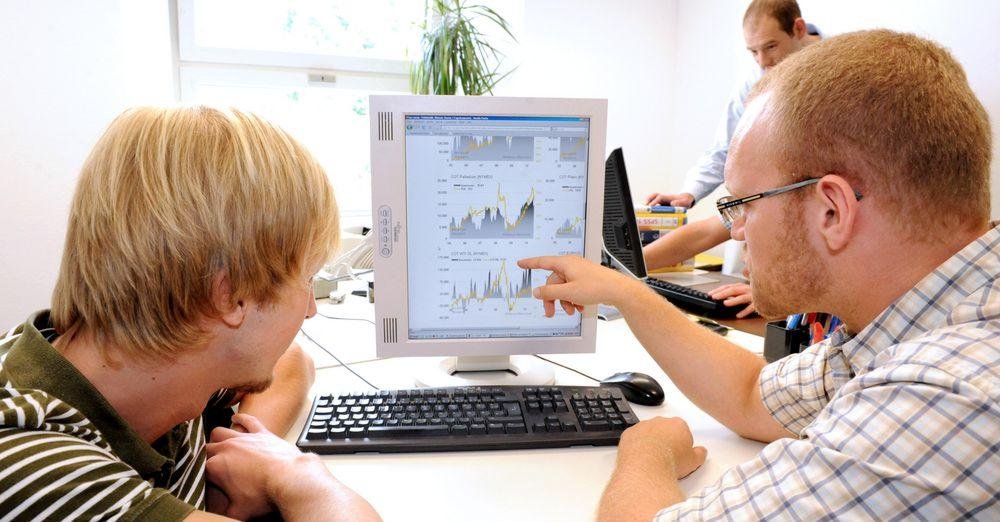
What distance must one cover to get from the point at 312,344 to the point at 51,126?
1401 millimetres

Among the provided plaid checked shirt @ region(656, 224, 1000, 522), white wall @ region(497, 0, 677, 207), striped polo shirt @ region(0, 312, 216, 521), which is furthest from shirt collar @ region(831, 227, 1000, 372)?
white wall @ region(497, 0, 677, 207)

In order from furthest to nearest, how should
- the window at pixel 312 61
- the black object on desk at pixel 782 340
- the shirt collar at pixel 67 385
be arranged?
the window at pixel 312 61, the black object on desk at pixel 782 340, the shirt collar at pixel 67 385

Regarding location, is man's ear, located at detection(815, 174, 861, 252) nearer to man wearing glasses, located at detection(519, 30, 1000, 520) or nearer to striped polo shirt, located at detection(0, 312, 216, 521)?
man wearing glasses, located at detection(519, 30, 1000, 520)

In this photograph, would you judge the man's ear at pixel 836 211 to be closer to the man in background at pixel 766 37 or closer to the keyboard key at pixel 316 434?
the keyboard key at pixel 316 434

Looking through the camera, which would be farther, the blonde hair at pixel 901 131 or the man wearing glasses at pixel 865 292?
the blonde hair at pixel 901 131

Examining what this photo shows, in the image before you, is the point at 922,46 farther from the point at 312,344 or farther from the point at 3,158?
the point at 3,158

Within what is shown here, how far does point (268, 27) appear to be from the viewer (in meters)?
2.95

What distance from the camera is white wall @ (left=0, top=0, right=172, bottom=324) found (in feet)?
6.61

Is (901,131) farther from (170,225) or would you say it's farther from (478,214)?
(170,225)

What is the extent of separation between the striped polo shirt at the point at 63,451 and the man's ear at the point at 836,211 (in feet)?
2.33

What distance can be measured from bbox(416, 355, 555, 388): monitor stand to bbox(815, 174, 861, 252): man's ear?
0.53 m

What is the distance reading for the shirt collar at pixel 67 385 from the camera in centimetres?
61

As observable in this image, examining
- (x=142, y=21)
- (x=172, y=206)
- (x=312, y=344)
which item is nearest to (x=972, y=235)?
(x=172, y=206)

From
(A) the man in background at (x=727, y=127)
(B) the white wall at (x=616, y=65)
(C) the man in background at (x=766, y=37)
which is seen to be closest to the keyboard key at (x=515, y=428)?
(A) the man in background at (x=727, y=127)
